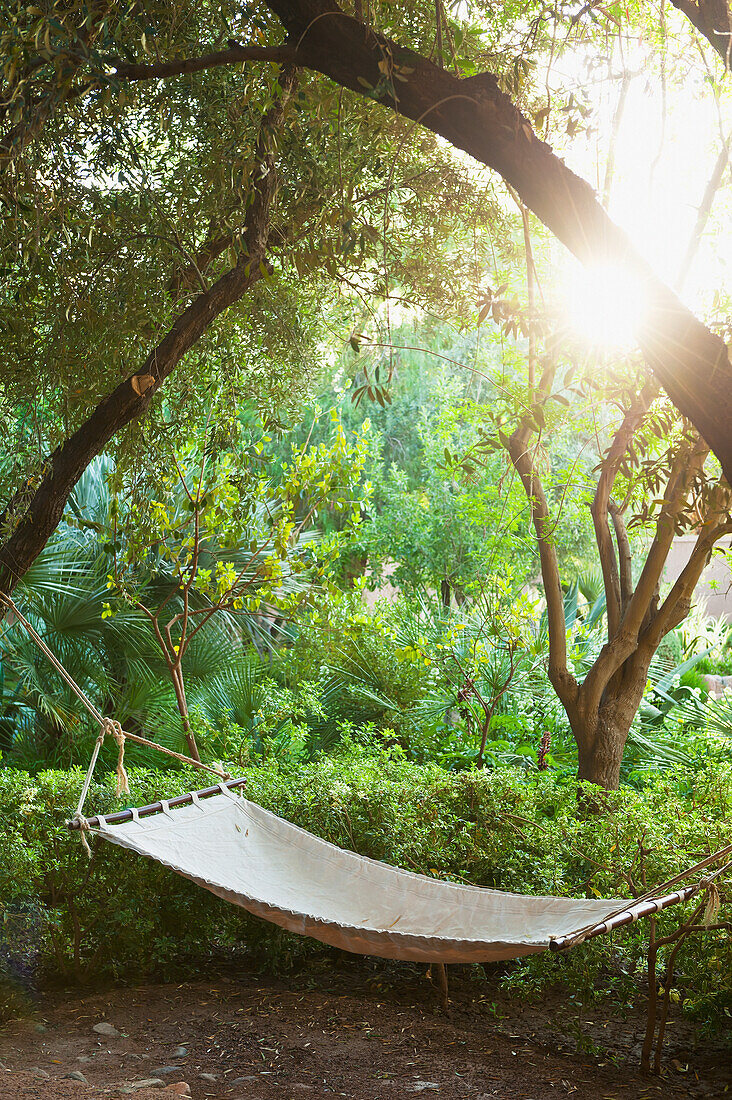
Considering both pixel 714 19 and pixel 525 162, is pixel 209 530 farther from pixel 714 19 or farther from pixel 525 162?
pixel 714 19

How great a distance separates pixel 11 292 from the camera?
2.57m

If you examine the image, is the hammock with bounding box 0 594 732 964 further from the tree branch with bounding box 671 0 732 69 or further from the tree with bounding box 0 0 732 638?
the tree branch with bounding box 671 0 732 69

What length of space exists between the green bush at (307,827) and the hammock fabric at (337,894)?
1.31ft

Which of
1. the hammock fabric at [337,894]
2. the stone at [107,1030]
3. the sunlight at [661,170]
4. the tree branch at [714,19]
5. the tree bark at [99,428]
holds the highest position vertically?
the sunlight at [661,170]

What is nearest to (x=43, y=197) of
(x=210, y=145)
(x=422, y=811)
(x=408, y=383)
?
(x=210, y=145)

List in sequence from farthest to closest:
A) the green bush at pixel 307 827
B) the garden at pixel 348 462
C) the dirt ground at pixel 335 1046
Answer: the green bush at pixel 307 827
the dirt ground at pixel 335 1046
the garden at pixel 348 462

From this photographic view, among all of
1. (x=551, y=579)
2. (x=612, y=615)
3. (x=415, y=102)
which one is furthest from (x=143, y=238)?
(x=612, y=615)

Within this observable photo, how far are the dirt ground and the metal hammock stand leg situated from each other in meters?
0.13

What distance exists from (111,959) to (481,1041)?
4.11 feet

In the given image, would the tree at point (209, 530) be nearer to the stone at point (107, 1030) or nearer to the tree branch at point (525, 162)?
the stone at point (107, 1030)

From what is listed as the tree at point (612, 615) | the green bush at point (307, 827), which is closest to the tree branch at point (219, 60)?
the tree at point (612, 615)

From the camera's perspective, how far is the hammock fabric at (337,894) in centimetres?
198

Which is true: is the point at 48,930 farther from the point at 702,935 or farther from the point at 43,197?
the point at 43,197

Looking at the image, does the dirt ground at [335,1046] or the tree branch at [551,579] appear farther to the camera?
the tree branch at [551,579]
